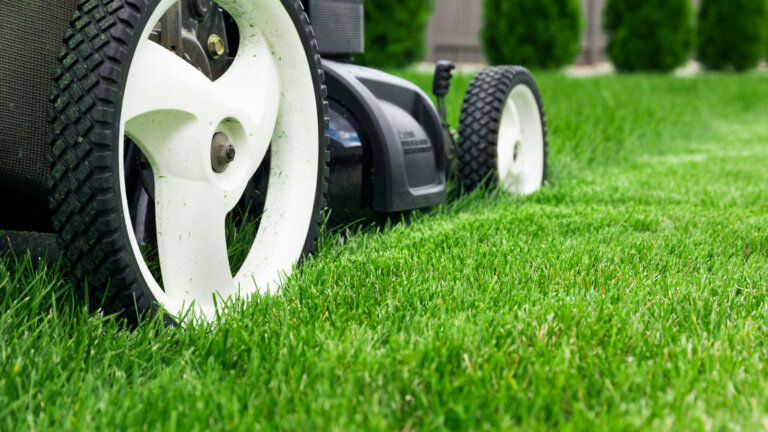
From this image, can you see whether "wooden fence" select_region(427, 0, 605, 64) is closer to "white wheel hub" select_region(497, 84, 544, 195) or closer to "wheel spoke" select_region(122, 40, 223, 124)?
"white wheel hub" select_region(497, 84, 544, 195)

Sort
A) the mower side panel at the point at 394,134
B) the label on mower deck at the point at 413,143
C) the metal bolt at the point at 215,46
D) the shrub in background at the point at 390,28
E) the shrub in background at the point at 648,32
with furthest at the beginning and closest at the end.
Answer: the shrub in background at the point at 648,32 → the shrub in background at the point at 390,28 → the label on mower deck at the point at 413,143 → the mower side panel at the point at 394,134 → the metal bolt at the point at 215,46

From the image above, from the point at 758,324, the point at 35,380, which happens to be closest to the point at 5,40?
the point at 35,380

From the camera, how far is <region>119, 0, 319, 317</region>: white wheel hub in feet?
4.46

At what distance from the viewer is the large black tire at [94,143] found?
1.20 metres

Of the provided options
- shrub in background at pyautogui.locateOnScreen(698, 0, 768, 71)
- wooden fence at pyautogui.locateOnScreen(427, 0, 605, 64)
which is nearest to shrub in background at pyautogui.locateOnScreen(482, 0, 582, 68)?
wooden fence at pyautogui.locateOnScreen(427, 0, 605, 64)

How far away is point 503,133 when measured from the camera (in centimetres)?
292

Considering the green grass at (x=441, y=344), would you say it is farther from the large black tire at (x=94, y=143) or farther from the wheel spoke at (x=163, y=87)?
the wheel spoke at (x=163, y=87)

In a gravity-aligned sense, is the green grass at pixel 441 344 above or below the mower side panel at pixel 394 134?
below

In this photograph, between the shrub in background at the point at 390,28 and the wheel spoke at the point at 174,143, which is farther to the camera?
the shrub in background at the point at 390,28

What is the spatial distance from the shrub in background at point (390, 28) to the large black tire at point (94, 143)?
7742 millimetres

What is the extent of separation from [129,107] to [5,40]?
268mm

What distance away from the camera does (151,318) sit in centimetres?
136

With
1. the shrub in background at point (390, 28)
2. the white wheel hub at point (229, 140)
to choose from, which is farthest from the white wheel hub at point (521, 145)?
the shrub in background at point (390, 28)

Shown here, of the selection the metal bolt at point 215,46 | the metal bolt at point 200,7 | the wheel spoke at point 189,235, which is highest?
the metal bolt at point 200,7
